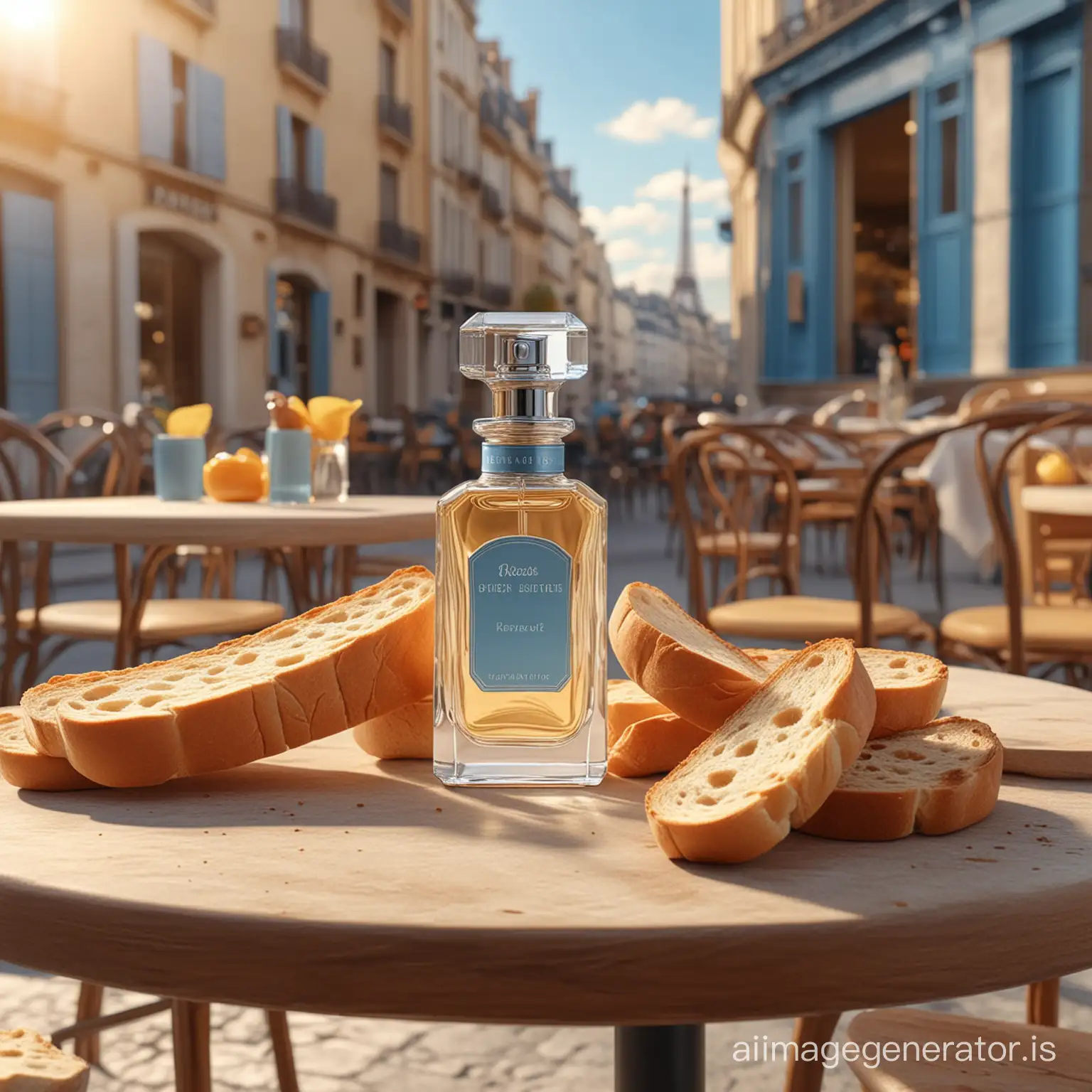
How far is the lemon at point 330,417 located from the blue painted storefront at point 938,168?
815 centimetres

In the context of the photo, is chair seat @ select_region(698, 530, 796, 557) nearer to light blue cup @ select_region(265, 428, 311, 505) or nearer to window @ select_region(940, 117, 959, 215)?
light blue cup @ select_region(265, 428, 311, 505)

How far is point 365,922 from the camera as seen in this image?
0.43 m

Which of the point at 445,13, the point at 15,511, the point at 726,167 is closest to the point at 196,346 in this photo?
the point at 726,167

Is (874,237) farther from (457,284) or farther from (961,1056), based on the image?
(961,1056)

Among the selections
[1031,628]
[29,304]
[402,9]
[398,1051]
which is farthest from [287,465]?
[402,9]

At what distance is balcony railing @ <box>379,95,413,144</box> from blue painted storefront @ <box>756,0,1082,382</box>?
5.76 metres

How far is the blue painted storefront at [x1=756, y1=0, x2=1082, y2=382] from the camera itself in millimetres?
9648

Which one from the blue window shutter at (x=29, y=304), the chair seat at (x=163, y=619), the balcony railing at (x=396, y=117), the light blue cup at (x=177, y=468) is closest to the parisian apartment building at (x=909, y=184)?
the balcony railing at (x=396, y=117)

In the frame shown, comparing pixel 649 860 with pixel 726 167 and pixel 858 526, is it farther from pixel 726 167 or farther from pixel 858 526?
pixel 726 167

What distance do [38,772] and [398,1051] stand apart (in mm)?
1227

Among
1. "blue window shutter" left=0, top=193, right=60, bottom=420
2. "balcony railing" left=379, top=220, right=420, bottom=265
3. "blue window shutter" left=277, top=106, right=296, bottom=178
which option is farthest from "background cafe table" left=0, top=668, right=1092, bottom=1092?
"balcony railing" left=379, top=220, right=420, bottom=265

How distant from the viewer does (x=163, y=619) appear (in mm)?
2787

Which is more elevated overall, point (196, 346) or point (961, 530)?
point (196, 346)

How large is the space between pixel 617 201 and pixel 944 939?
83.7 ft
